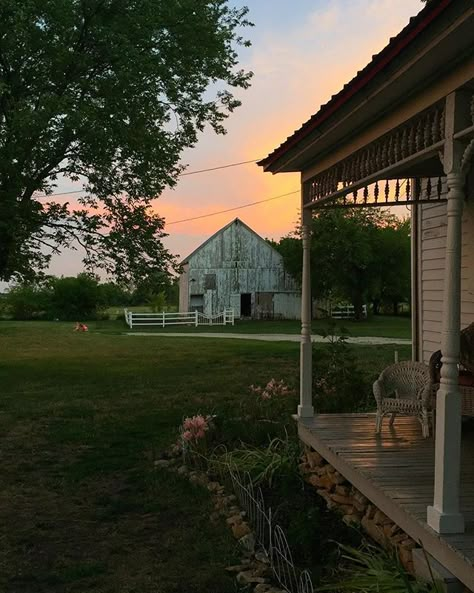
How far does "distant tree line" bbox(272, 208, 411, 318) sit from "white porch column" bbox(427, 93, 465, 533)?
34618mm

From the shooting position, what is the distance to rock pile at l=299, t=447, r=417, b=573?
13.8ft

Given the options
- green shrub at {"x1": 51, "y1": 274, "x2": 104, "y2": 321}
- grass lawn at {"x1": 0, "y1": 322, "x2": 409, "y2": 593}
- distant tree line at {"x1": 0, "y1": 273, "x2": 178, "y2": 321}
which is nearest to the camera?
grass lawn at {"x1": 0, "y1": 322, "x2": 409, "y2": 593}

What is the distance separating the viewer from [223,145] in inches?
850

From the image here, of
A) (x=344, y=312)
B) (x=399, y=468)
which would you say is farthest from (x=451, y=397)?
(x=344, y=312)

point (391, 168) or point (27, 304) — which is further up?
point (391, 168)

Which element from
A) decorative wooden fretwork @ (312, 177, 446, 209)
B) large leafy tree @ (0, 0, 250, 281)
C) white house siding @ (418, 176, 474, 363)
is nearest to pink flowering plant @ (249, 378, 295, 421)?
white house siding @ (418, 176, 474, 363)

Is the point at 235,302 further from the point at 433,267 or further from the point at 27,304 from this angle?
the point at 433,267

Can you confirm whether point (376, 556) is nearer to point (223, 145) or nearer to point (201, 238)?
point (223, 145)

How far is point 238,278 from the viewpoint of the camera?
42.1 metres

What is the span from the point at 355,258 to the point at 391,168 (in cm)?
3532

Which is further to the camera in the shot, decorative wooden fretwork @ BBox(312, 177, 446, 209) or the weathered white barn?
the weathered white barn

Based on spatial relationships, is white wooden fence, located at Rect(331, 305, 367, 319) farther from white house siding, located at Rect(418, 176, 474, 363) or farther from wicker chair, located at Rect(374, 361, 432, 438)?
wicker chair, located at Rect(374, 361, 432, 438)

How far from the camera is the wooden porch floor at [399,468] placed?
3562 millimetres

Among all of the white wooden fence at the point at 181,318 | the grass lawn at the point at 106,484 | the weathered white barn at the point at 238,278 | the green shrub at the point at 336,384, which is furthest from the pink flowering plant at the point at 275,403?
the weathered white barn at the point at 238,278
